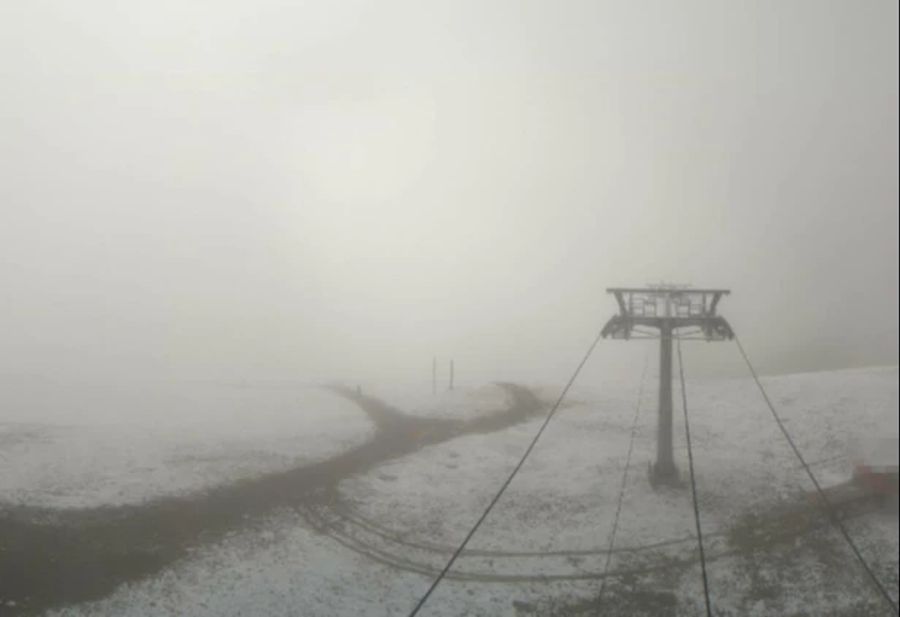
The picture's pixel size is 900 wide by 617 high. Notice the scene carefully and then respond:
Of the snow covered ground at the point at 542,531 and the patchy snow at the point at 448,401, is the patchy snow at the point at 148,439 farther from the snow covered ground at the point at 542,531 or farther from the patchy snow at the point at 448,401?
the patchy snow at the point at 448,401

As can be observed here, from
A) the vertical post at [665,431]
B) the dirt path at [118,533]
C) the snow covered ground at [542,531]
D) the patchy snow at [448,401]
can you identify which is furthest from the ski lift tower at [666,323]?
the patchy snow at [448,401]

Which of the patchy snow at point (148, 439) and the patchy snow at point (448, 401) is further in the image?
the patchy snow at point (448, 401)

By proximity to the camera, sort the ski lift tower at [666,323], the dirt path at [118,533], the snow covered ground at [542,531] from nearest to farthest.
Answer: the dirt path at [118,533], the snow covered ground at [542,531], the ski lift tower at [666,323]

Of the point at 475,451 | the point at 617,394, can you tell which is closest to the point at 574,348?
the point at 617,394

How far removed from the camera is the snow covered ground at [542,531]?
615 inches

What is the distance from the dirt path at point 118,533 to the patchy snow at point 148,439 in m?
1.06

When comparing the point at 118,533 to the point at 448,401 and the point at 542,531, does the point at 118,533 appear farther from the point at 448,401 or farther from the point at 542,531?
the point at 448,401

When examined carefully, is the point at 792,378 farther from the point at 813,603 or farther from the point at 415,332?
the point at 415,332

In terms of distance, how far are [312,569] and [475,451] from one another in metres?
13.1

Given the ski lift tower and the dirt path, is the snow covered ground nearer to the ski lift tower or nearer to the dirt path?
the dirt path

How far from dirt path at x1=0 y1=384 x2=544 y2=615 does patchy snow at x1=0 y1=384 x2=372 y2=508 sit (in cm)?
106

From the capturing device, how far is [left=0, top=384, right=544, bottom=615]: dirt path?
1461 centimetres

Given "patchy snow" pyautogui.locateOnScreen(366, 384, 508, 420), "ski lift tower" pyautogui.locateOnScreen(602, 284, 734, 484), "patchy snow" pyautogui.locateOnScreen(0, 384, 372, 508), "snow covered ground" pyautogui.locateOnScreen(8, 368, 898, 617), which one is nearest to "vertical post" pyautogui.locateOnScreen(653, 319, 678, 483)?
"ski lift tower" pyautogui.locateOnScreen(602, 284, 734, 484)

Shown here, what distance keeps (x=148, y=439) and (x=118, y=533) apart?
38.5 ft
